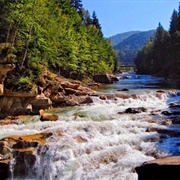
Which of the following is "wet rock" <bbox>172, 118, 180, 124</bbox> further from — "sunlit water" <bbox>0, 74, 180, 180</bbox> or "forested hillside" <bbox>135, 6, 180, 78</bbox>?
"forested hillside" <bbox>135, 6, 180, 78</bbox>

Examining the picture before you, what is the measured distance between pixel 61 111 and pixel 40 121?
442 centimetres

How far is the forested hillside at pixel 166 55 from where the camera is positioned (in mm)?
76675

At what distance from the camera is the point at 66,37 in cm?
4588

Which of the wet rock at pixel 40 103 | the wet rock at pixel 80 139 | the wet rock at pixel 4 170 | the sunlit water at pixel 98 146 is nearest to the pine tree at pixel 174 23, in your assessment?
the wet rock at pixel 40 103

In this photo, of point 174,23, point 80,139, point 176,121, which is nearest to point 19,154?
point 80,139

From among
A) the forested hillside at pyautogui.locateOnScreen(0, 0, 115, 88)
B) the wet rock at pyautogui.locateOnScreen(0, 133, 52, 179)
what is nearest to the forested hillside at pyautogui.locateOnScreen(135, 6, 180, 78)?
the forested hillside at pyautogui.locateOnScreen(0, 0, 115, 88)

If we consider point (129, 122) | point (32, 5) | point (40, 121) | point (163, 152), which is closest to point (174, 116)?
point (129, 122)

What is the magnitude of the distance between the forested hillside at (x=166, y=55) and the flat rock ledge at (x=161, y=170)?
63.2m

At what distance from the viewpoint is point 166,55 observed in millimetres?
87250

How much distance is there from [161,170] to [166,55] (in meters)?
82.2

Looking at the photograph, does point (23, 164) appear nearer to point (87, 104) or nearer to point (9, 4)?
point (87, 104)

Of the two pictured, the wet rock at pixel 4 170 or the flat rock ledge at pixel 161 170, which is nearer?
the flat rock ledge at pixel 161 170

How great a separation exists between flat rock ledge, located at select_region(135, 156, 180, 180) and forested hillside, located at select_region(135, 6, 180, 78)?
63178 mm

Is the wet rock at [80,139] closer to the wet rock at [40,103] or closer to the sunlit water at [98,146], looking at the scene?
the sunlit water at [98,146]
